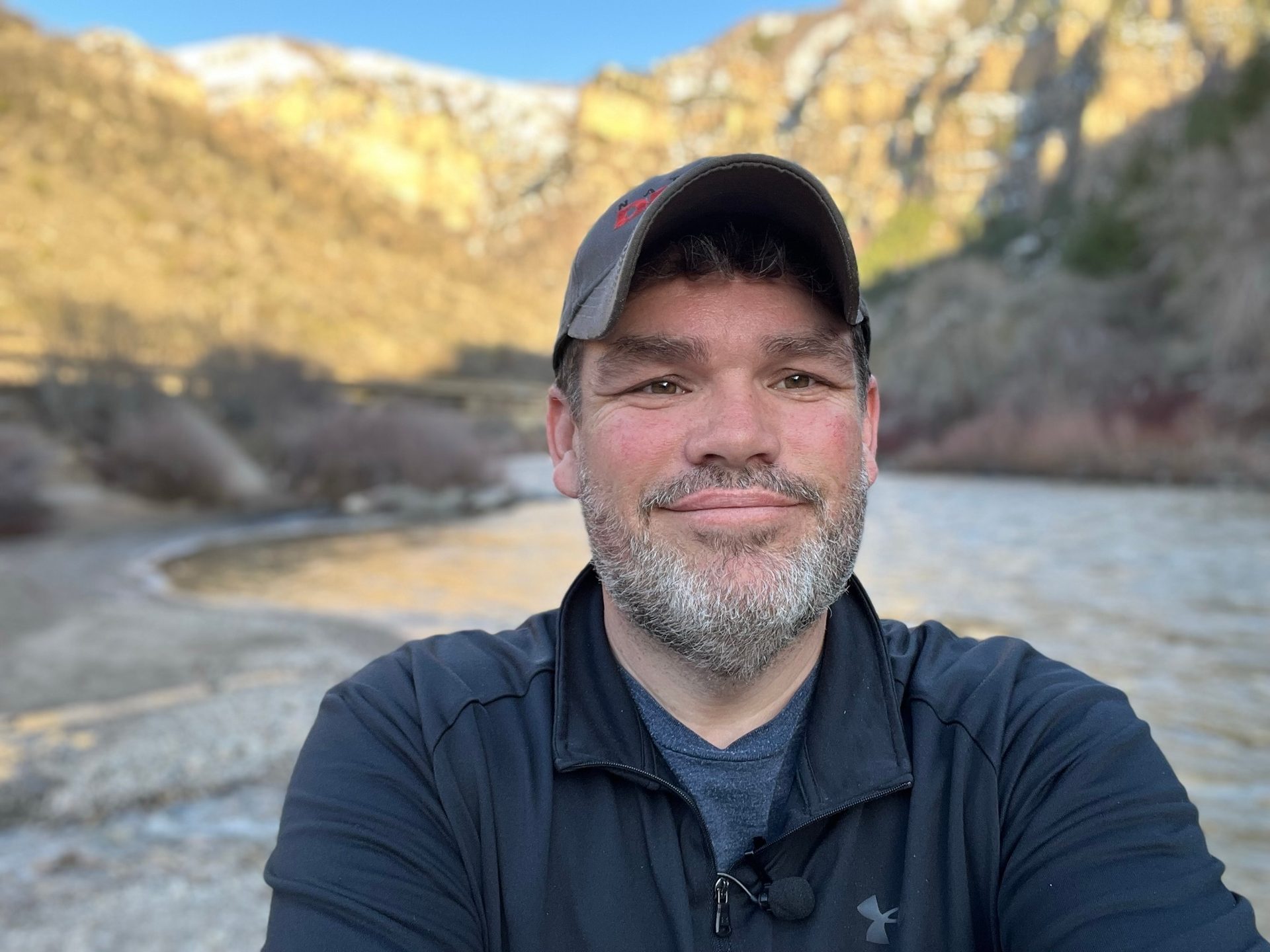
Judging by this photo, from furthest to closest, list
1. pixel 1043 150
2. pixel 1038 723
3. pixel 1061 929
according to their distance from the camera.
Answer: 1. pixel 1043 150
2. pixel 1038 723
3. pixel 1061 929

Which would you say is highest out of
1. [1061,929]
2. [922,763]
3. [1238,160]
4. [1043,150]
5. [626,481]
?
[1043,150]

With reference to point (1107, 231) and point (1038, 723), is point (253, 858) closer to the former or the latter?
point (1038, 723)

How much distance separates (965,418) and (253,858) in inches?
1602

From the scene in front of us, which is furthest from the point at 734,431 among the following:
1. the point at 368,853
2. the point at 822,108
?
the point at 822,108

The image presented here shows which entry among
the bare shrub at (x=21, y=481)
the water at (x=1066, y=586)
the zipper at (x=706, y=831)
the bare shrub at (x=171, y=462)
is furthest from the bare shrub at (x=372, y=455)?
the zipper at (x=706, y=831)

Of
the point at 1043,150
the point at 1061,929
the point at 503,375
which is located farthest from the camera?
the point at 1043,150

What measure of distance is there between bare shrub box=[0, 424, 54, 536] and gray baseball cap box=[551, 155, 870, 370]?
2039 centimetres

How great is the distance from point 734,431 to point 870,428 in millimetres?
400

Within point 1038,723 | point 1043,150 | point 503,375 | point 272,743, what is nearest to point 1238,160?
point 272,743

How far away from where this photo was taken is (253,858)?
4984 millimetres

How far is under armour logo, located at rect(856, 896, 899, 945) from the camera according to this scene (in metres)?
1.36

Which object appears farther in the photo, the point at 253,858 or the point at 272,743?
the point at 272,743

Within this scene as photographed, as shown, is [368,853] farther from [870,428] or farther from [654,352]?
[870,428]

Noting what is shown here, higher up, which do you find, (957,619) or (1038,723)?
(1038,723)
